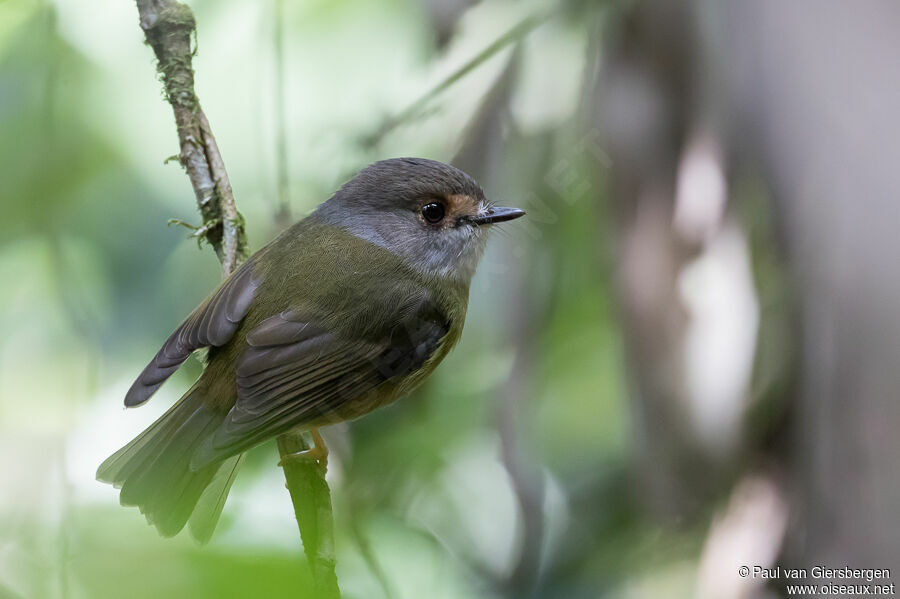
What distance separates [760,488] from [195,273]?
166 cm

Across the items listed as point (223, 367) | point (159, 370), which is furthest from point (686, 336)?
point (159, 370)

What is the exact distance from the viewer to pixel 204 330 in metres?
1.85

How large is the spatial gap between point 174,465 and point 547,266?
48.9 inches

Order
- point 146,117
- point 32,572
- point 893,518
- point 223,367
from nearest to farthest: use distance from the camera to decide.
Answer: point 32,572 < point 893,518 < point 223,367 < point 146,117

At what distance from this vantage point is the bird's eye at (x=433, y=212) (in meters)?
2.09

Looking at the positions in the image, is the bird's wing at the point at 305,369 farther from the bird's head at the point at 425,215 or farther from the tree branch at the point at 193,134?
the tree branch at the point at 193,134

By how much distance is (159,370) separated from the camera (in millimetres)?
1753

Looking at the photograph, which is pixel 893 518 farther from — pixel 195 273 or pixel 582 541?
pixel 195 273

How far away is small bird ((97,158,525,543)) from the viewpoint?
5.64ft

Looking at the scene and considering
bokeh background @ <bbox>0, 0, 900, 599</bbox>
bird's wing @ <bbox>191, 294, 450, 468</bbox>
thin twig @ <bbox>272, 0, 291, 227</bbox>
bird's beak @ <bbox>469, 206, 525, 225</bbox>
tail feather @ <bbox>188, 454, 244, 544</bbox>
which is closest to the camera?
tail feather @ <bbox>188, 454, 244, 544</bbox>

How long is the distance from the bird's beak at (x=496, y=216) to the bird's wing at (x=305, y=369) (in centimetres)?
25

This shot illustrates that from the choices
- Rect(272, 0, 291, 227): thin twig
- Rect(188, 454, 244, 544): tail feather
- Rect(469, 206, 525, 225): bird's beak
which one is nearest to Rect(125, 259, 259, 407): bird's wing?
Rect(188, 454, 244, 544): tail feather

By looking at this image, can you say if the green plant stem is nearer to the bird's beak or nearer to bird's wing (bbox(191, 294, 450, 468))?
bird's wing (bbox(191, 294, 450, 468))

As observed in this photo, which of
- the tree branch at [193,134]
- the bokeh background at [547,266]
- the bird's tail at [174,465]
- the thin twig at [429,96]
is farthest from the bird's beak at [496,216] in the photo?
the bird's tail at [174,465]
